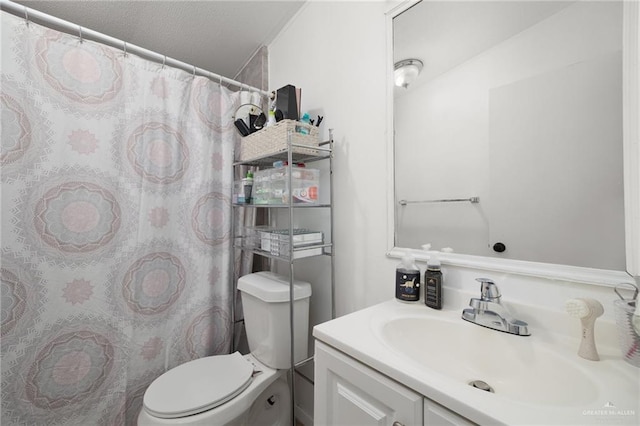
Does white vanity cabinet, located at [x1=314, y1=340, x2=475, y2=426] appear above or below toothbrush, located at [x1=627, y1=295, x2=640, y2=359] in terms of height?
below

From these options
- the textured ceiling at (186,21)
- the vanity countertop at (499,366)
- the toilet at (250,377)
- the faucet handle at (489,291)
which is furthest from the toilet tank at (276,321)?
the textured ceiling at (186,21)

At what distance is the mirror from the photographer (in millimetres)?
614

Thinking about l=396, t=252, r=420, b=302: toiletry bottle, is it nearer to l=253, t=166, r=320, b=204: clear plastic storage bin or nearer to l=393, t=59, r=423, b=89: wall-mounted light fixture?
l=253, t=166, r=320, b=204: clear plastic storage bin

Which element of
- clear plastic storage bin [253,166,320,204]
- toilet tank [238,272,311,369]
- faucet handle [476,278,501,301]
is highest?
clear plastic storage bin [253,166,320,204]

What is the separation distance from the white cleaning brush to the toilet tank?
89 centimetres

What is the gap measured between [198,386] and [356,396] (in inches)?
30.7

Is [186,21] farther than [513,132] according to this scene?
Yes

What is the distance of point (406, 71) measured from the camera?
984mm

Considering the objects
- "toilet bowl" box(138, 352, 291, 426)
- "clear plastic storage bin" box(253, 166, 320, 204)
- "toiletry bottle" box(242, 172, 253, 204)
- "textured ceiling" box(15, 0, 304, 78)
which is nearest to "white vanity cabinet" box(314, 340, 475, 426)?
"toilet bowl" box(138, 352, 291, 426)

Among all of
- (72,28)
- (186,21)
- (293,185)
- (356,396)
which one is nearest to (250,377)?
(356,396)

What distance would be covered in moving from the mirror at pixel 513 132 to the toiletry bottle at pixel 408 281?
0.31 ft

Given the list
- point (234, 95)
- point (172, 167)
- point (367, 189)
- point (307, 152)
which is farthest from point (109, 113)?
point (367, 189)

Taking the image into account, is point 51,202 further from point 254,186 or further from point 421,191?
point 421,191

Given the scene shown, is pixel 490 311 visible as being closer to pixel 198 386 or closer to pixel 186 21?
pixel 198 386
